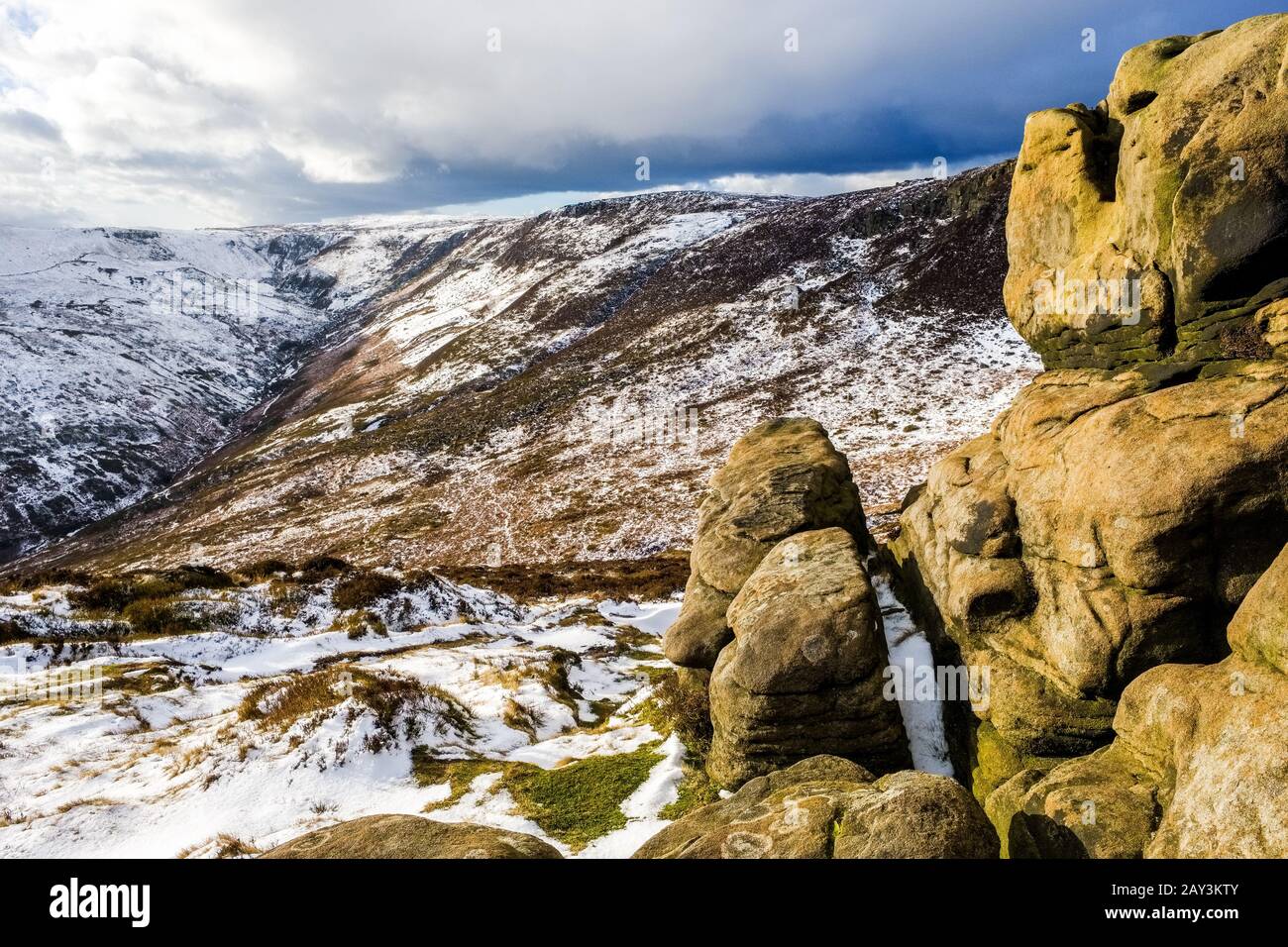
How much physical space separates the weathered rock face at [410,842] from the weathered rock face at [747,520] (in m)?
8.04

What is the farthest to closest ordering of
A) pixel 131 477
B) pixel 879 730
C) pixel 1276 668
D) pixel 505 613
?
1. pixel 131 477
2. pixel 505 613
3. pixel 879 730
4. pixel 1276 668

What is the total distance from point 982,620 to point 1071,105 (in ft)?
42.5

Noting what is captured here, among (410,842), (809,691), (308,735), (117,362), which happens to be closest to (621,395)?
(308,735)

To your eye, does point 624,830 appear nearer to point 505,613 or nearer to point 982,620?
point 982,620

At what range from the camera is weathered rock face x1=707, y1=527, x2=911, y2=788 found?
37.6 ft

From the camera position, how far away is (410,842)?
7.21 m

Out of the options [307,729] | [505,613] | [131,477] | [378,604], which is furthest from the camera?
[131,477]

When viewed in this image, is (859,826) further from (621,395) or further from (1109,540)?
(621,395)

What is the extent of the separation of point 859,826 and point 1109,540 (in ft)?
21.6

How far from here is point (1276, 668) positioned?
7027mm

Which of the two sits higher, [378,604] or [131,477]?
[131,477]

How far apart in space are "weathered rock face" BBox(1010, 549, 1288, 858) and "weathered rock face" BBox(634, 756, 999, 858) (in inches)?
75.7

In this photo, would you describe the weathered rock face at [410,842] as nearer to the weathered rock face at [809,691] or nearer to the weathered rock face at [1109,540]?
the weathered rock face at [809,691]
